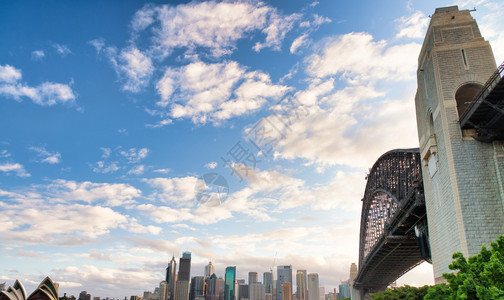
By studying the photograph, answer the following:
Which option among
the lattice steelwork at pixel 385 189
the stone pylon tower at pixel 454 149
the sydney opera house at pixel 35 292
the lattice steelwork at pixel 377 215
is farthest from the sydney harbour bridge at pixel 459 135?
the sydney opera house at pixel 35 292

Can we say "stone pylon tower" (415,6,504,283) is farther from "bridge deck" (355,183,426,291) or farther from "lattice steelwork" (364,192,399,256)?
"lattice steelwork" (364,192,399,256)

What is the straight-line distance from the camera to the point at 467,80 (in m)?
36.9

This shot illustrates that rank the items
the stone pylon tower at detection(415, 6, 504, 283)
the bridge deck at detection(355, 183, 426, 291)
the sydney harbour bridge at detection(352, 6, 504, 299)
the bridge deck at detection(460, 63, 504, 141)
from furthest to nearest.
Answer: the bridge deck at detection(355, 183, 426, 291) → the stone pylon tower at detection(415, 6, 504, 283) → the sydney harbour bridge at detection(352, 6, 504, 299) → the bridge deck at detection(460, 63, 504, 141)

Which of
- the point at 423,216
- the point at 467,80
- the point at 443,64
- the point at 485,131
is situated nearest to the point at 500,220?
the point at 485,131

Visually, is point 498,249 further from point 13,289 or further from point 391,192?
point 13,289

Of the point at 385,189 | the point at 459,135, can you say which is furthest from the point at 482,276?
the point at 385,189

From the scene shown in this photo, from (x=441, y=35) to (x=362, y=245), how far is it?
10749cm

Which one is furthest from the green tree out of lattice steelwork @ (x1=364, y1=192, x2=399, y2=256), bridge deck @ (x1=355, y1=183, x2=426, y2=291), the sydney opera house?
the sydney opera house

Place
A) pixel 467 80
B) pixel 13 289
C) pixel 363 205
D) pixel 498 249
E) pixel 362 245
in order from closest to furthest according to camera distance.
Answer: pixel 498 249
pixel 467 80
pixel 13 289
pixel 363 205
pixel 362 245

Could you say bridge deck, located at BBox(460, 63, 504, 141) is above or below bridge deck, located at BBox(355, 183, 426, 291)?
above

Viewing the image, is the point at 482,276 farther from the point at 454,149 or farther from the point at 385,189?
the point at 385,189

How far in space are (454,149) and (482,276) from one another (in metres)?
13.9

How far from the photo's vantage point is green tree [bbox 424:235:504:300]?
22.3 meters

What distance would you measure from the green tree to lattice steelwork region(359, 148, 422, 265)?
35.4m
